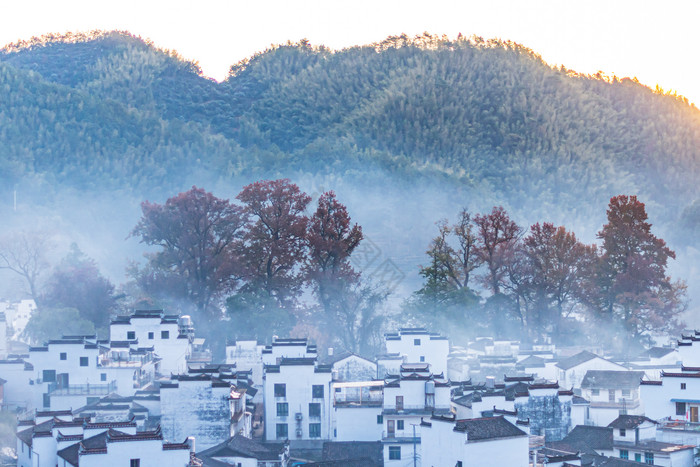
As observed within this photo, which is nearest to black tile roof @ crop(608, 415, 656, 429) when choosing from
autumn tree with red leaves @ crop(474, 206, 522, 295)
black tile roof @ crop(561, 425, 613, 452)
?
black tile roof @ crop(561, 425, 613, 452)

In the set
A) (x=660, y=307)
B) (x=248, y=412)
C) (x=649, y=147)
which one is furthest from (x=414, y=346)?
(x=649, y=147)

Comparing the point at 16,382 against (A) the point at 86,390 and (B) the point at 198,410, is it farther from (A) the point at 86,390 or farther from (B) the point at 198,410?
(B) the point at 198,410

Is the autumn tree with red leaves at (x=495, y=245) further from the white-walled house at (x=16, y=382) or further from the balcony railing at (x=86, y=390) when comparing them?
the white-walled house at (x=16, y=382)

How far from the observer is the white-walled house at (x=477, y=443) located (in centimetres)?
2916

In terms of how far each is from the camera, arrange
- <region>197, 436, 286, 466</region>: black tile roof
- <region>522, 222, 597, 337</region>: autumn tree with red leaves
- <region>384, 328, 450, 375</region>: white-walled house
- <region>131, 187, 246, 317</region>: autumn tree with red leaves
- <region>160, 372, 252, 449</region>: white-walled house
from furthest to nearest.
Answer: <region>522, 222, 597, 337</region>: autumn tree with red leaves
<region>131, 187, 246, 317</region>: autumn tree with red leaves
<region>384, 328, 450, 375</region>: white-walled house
<region>160, 372, 252, 449</region>: white-walled house
<region>197, 436, 286, 466</region>: black tile roof

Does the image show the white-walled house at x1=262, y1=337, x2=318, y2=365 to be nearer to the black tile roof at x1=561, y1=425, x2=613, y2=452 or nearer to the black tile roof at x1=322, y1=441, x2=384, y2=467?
the black tile roof at x1=322, y1=441, x2=384, y2=467

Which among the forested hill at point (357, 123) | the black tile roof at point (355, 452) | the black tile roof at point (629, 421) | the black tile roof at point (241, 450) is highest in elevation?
the forested hill at point (357, 123)

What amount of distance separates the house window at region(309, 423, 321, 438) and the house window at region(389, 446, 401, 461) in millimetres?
4262

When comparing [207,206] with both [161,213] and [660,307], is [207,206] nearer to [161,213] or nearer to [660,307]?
[161,213]

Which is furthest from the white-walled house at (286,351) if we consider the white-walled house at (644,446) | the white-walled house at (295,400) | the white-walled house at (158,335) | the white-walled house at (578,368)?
the white-walled house at (644,446)

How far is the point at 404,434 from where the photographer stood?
34125 mm

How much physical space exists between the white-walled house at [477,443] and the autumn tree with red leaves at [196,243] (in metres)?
18.9

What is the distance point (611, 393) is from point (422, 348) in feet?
21.6

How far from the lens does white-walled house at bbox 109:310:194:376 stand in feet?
138
